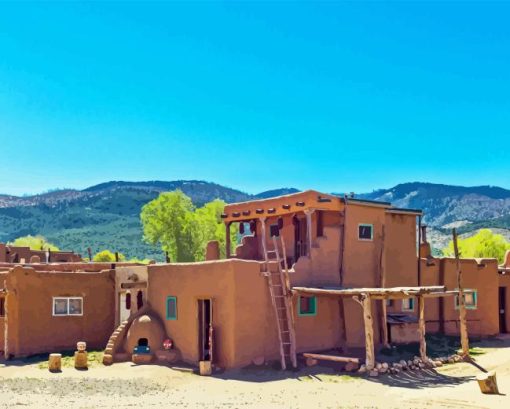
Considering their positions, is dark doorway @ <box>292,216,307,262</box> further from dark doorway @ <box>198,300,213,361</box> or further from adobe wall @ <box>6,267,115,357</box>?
adobe wall @ <box>6,267,115,357</box>

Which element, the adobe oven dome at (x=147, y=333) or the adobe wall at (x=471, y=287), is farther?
the adobe wall at (x=471, y=287)

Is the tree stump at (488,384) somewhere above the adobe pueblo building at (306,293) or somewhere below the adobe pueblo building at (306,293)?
below

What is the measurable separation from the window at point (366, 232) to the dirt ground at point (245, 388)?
19.9 ft

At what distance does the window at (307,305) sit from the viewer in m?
25.6

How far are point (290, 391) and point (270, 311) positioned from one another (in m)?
4.05

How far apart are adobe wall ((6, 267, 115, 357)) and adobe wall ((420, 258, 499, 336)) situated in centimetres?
1389

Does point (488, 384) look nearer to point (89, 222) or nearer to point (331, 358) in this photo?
point (331, 358)

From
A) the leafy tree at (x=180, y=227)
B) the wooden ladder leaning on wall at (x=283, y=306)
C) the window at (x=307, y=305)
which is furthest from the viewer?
the leafy tree at (x=180, y=227)

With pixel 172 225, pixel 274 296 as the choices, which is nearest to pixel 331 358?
pixel 274 296

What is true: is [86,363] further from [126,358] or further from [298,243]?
[298,243]

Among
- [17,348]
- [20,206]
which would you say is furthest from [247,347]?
[20,206]

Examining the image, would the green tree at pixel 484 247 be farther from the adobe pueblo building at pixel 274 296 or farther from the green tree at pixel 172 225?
the adobe pueblo building at pixel 274 296

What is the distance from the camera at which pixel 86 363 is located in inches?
989

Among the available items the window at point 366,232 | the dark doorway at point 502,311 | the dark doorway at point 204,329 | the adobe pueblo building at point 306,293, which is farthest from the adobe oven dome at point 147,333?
the dark doorway at point 502,311
